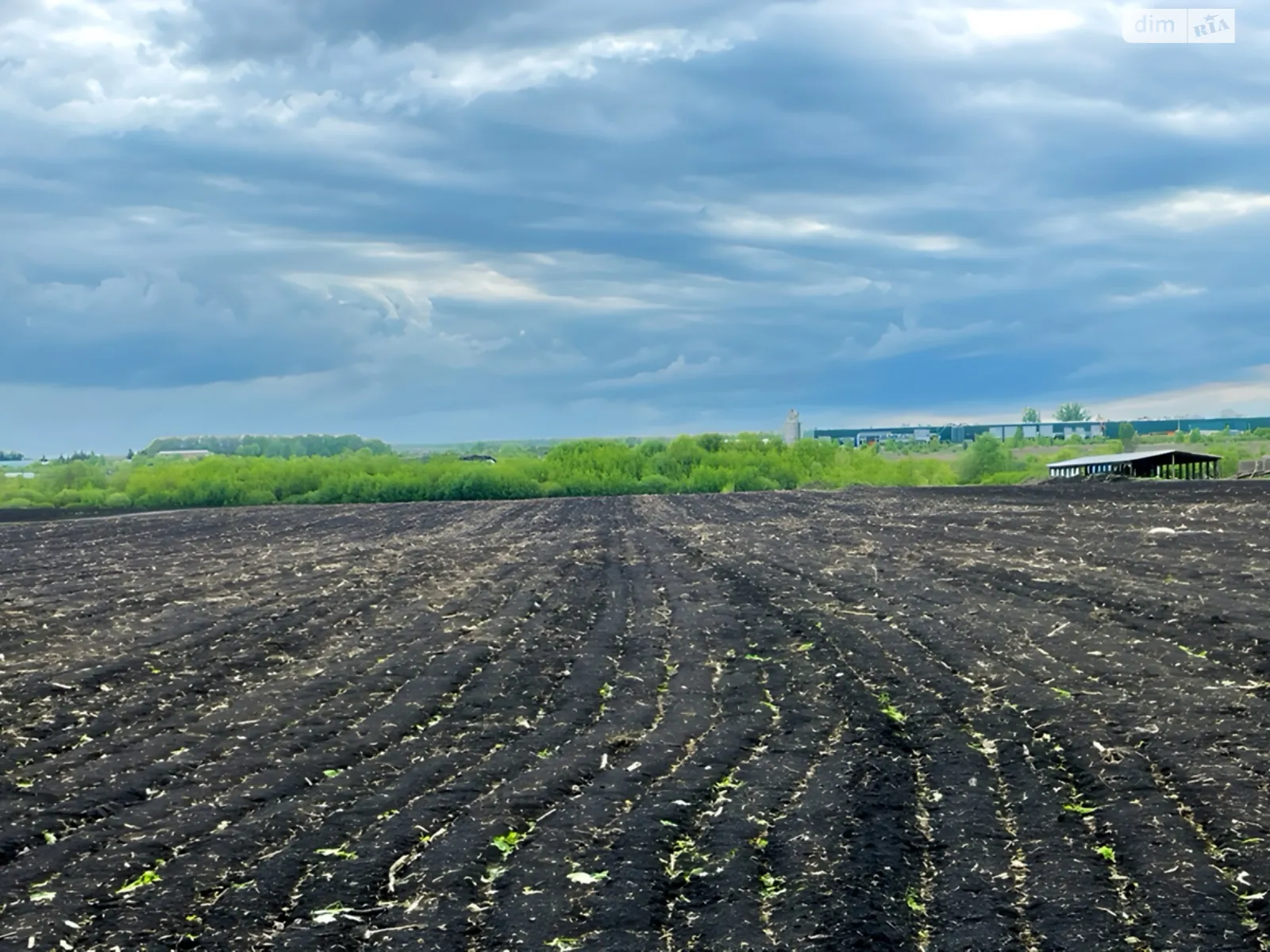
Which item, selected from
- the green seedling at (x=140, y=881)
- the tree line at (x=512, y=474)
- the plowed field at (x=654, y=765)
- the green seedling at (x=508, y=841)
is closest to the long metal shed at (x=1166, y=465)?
the tree line at (x=512, y=474)

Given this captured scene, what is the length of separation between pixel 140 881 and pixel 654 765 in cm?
292

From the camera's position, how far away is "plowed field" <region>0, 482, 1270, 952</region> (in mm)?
5285

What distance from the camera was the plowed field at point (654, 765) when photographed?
17.3 feet

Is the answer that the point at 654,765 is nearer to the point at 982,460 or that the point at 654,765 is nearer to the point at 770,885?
the point at 770,885

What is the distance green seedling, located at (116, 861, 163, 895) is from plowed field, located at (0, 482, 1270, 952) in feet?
0.11

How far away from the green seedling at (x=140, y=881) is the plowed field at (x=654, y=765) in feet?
0.11

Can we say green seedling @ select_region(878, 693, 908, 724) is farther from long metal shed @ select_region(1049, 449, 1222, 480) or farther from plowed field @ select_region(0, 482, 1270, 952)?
long metal shed @ select_region(1049, 449, 1222, 480)

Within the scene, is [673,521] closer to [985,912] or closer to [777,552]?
[777,552]

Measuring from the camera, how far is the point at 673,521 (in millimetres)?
32281

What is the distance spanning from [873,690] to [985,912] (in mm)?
4242

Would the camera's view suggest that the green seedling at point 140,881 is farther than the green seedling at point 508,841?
No

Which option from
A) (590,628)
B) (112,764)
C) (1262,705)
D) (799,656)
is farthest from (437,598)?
(1262,705)

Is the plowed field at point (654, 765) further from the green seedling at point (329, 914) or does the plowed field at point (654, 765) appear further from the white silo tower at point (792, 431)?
the white silo tower at point (792, 431)

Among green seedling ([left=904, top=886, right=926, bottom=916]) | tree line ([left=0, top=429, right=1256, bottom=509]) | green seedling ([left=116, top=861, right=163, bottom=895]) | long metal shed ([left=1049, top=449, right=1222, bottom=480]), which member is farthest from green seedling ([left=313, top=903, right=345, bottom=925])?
tree line ([left=0, top=429, right=1256, bottom=509])
